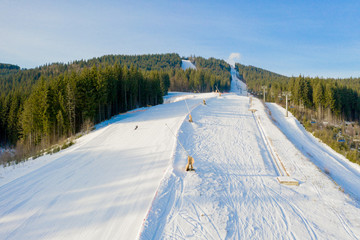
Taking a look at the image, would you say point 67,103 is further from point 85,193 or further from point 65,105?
point 85,193

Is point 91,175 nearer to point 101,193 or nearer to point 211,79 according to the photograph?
point 101,193

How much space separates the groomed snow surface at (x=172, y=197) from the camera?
18.5 ft

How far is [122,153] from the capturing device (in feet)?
38.3

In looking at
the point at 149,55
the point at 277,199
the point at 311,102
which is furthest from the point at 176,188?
the point at 149,55

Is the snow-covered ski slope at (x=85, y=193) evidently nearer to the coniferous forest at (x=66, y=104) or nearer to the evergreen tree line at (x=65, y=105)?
the coniferous forest at (x=66, y=104)

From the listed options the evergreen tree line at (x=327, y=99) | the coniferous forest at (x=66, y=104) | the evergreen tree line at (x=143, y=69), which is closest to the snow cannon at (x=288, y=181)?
the coniferous forest at (x=66, y=104)

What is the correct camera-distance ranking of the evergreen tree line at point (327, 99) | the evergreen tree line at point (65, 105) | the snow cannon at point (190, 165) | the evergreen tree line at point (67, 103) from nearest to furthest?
the snow cannon at point (190, 165) → the evergreen tree line at point (65, 105) → the evergreen tree line at point (67, 103) → the evergreen tree line at point (327, 99)

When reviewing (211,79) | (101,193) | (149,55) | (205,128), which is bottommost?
(101,193)

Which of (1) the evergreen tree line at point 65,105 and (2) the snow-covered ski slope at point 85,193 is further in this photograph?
(1) the evergreen tree line at point 65,105

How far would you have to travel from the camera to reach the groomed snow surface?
222 inches

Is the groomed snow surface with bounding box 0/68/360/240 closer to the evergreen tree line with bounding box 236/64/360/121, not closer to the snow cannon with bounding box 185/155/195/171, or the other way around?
the snow cannon with bounding box 185/155/195/171

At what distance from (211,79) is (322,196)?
87907 mm

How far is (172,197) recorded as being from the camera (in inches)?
275

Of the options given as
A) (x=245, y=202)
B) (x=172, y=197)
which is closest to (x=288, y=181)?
(x=245, y=202)
